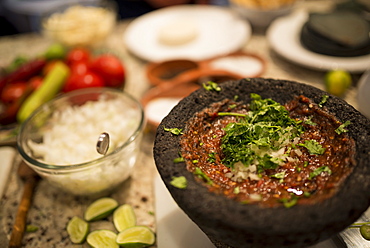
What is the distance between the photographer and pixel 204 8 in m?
2.55

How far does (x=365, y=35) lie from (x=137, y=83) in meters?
1.29

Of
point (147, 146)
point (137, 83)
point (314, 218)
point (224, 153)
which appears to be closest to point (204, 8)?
point (137, 83)

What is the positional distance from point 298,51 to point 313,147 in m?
1.16

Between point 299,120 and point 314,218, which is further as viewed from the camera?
point 299,120

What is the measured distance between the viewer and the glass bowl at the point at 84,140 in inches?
45.8

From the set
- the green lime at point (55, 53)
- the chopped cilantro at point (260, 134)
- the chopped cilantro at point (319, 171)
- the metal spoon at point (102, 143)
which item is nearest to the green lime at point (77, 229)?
the metal spoon at point (102, 143)

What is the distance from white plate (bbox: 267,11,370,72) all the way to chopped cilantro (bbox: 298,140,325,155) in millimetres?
998

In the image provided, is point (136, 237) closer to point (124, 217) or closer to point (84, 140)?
point (124, 217)

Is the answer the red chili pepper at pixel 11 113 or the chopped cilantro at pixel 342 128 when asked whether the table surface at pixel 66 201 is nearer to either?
the red chili pepper at pixel 11 113

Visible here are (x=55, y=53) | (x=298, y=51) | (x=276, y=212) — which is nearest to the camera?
(x=276, y=212)

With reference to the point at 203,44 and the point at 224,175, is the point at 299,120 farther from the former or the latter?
the point at 203,44

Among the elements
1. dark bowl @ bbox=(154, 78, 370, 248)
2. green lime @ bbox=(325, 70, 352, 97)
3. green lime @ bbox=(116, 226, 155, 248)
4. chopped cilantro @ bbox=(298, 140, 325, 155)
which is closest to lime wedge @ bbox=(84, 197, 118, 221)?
green lime @ bbox=(116, 226, 155, 248)

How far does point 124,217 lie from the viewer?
1.16 m

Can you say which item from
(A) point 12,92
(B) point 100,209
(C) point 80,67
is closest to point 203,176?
(B) point 100,209
